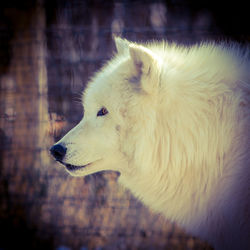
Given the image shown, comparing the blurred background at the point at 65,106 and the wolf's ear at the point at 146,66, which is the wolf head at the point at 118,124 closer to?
the wolf's ear at the point at 146,66

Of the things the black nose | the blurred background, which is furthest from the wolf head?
the blurred background

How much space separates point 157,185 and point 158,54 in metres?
0.88

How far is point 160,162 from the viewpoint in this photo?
61.2 inches

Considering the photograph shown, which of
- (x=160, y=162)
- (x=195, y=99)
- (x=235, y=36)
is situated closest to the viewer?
(x=195, y=99)

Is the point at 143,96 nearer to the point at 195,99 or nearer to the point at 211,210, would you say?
the point at 195,99

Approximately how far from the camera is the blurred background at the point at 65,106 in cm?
290

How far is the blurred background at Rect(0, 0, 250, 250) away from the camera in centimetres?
290

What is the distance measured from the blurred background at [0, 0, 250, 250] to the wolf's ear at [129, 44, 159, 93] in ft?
5.48

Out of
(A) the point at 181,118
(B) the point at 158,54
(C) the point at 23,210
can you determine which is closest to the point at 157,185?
(A) the point at 181,118

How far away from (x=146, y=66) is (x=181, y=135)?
1.48 ft

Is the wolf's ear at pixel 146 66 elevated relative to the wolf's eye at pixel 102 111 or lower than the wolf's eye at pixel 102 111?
elevated

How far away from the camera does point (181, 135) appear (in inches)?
57.8

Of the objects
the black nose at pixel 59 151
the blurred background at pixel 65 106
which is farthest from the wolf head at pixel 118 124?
the blurred background at pixel 65 106

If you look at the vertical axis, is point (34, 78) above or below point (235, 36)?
below
